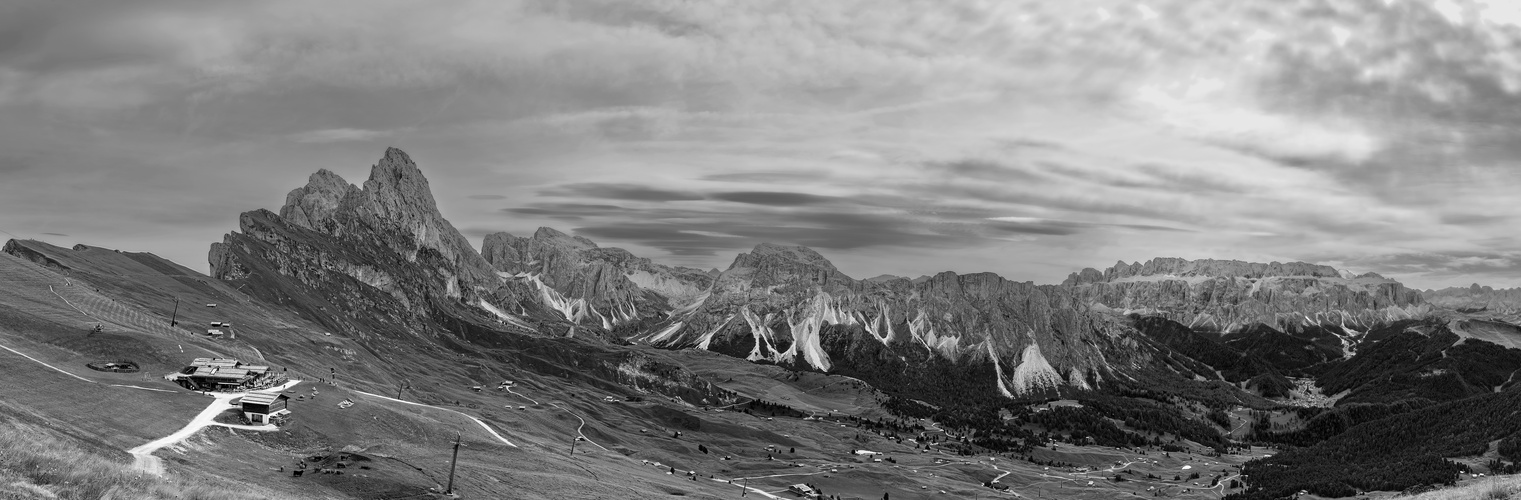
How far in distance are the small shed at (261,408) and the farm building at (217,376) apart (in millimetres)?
13119

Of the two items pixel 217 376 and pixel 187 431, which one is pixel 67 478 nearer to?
pixel 187 431

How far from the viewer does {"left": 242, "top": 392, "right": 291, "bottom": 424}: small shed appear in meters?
126

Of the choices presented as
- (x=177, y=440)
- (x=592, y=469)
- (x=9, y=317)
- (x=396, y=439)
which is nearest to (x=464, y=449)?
(x=396, y=439)

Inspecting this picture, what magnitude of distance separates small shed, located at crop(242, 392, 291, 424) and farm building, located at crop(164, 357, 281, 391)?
1312 cm

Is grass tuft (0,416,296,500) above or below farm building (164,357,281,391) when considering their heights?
above

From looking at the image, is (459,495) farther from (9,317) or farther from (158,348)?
(9,317)

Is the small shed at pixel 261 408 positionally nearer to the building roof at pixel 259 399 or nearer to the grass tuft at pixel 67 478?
the building roof at pixel 259 399

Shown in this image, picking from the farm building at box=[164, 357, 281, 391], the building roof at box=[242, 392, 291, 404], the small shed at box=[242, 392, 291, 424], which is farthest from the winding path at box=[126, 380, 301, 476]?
the farm building at box=[164, 357, 281, 391]

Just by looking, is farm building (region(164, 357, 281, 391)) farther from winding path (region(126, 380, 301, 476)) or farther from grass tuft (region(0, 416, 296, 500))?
grass tuft (region(0, 416, 296, 500))

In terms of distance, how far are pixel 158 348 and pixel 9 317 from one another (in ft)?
79.3

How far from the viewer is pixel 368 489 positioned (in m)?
102

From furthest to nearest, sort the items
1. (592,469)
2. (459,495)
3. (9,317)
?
(592,469) → (9,317) → (459,495)

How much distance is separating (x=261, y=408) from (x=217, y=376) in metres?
26.5

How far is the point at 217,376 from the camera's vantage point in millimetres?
148250
